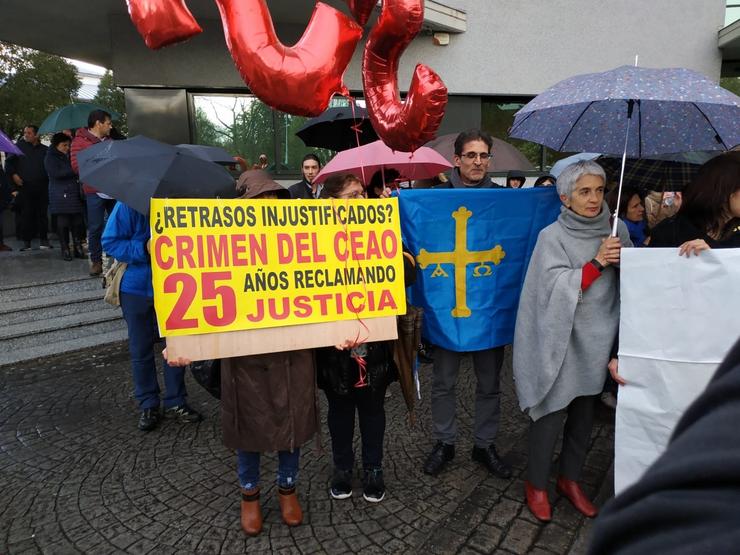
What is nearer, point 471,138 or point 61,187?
point 471,138

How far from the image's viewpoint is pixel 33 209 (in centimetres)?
869

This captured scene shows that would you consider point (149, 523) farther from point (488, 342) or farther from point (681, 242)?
point (681, 242)

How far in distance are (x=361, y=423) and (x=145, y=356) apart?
1.87m

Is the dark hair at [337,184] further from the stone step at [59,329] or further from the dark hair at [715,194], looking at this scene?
the stone step at [59,329]

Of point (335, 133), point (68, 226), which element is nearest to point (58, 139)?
point (68, 226)

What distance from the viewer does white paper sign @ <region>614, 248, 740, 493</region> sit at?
7.23 ft

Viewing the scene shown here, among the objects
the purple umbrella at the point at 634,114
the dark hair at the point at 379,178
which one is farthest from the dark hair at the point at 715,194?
the dark hair at the point at 379,178

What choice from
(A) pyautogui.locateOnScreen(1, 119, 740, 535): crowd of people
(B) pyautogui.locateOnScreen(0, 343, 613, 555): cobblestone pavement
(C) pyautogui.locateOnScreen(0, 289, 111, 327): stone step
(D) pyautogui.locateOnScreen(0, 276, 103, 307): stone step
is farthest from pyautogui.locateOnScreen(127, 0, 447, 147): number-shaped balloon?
(D) pyautogui.locateOnScreen(0, 276, 103, 307): stone step

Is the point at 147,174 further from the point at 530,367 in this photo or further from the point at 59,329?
the point at 59,329

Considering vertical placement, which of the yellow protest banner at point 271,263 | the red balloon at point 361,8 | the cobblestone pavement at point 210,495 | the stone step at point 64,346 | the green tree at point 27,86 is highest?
the green tree at point 27,86

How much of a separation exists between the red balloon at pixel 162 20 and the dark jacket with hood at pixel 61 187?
20.6ft

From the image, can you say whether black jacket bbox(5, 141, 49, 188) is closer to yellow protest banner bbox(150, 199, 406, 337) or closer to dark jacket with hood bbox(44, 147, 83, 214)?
dark jacket with hood bbox(44, 147, 83, 214)

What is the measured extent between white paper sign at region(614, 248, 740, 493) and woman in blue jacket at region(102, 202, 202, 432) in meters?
3.03

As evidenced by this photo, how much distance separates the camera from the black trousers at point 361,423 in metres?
2.87
